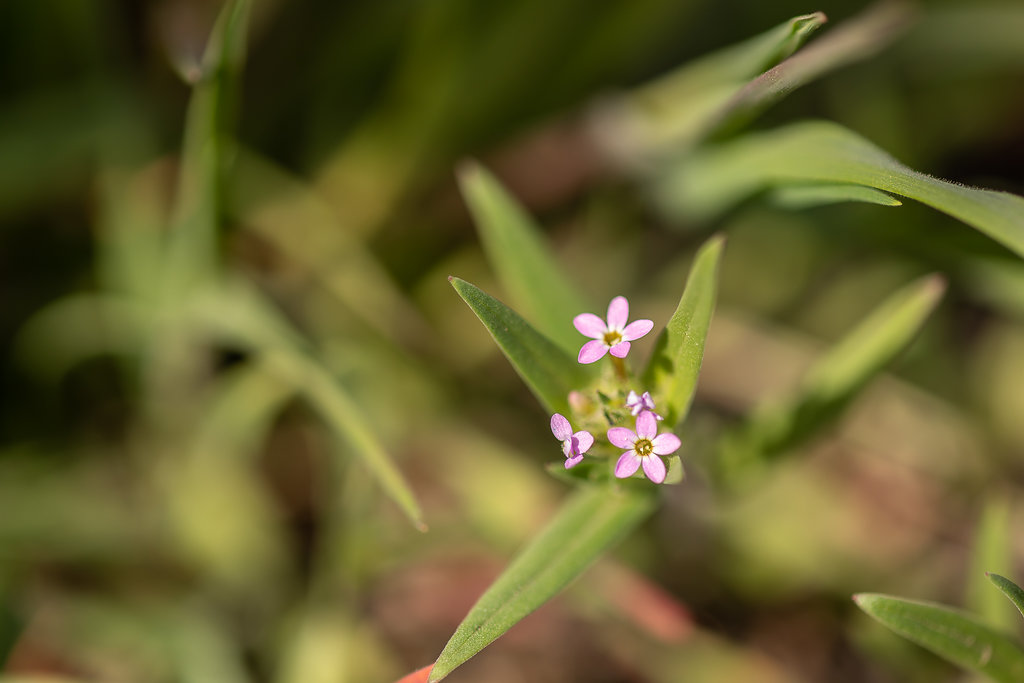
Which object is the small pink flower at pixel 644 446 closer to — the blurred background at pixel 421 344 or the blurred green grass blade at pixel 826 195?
the blurred green grass blade at pixel 826 195

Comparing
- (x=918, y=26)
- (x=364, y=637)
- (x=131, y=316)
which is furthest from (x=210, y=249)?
(x=918, y=26)

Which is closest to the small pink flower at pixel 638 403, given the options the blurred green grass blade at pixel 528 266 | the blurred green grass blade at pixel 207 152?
the blurred green grass blade at pixel 528 266

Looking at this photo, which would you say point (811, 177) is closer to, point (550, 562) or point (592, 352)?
point (592, 352)

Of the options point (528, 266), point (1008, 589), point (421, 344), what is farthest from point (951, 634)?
point (421, 344)

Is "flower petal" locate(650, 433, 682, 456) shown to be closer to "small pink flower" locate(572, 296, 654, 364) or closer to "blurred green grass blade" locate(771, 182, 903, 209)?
"small pink flower" locate(572, 296, 654, 364)

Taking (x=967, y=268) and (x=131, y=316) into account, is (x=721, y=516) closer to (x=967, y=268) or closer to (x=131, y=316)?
(x=967, y=268)

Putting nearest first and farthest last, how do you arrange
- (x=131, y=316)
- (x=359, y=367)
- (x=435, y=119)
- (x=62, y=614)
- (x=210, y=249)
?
(x=210, y=249)
(x=62, y=614)
(x=131, y=316)
(x=359, y=367)
(x=435, y=119)
